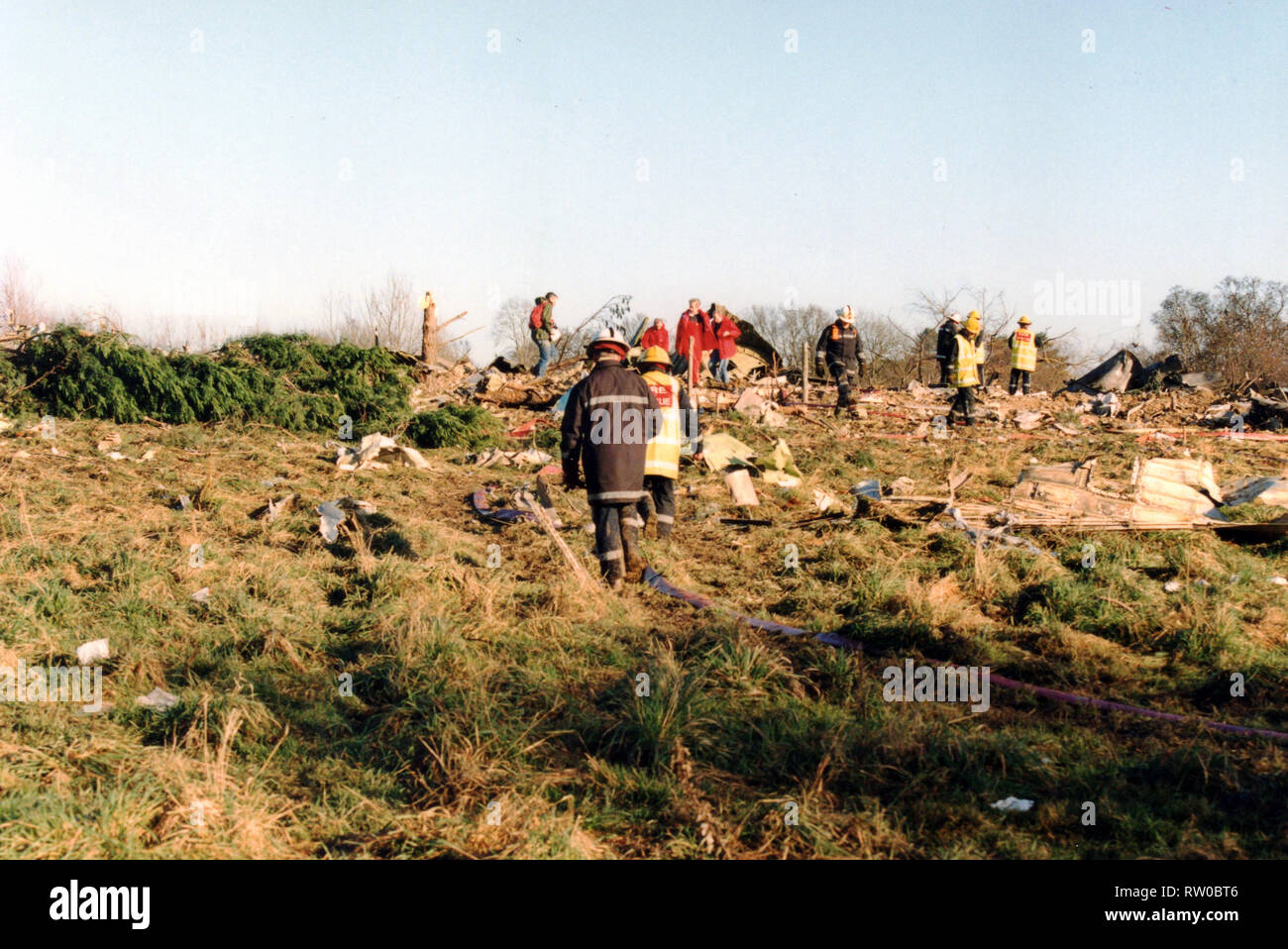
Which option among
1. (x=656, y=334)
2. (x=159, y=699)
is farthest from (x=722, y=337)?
(x=159, y=699)

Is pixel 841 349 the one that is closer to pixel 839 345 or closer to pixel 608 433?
pixel 839 345

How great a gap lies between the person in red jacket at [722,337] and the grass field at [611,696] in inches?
367

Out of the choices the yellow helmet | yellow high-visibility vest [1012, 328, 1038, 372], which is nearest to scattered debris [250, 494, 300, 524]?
the yellow helmet

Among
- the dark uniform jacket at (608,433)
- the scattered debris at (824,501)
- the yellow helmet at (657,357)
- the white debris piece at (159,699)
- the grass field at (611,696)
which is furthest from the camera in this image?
the scattered debris at (824,501)

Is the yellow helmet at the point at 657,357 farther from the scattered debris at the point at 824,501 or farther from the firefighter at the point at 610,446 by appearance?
the scattered debris at the point at 824,501

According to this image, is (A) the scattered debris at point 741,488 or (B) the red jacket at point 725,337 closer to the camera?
(A) the scattered debris at point 741,488

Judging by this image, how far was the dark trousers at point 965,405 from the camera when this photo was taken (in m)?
14.7

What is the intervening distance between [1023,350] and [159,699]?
17484 millimetres

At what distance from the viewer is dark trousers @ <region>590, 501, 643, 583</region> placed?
644 cm

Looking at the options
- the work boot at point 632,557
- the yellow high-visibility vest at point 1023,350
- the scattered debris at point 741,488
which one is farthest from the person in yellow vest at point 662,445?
the yellow high-visibility vest at point 1023,350

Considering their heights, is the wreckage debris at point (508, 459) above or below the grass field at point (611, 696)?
above

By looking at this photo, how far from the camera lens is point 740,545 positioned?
784 cm
